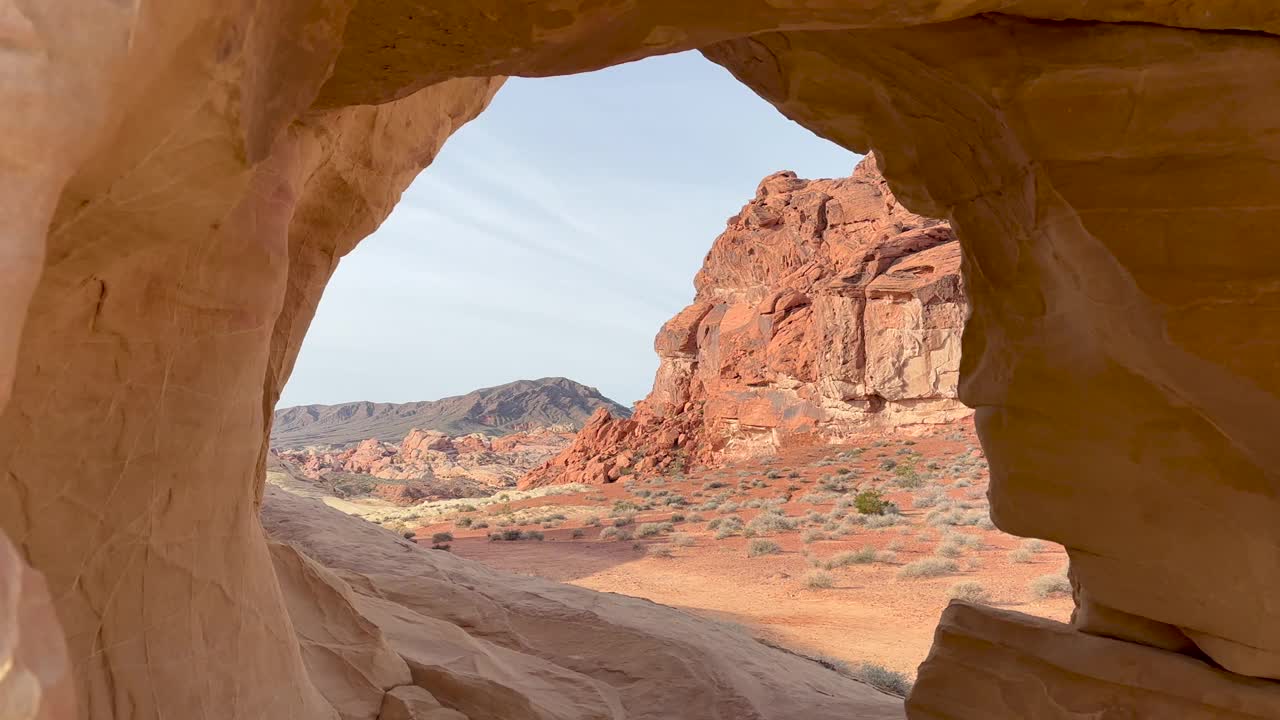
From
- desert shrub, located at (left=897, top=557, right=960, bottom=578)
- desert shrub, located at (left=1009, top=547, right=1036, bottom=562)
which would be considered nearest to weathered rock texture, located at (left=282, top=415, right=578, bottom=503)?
desert shrub, located at (left=897, top=557, right=960, bottom=578)

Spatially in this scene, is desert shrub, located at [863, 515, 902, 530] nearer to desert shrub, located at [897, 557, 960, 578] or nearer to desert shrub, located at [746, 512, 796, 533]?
desert shrub, located at [746, 512, 796, 533]

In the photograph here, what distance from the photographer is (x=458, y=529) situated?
21156mm

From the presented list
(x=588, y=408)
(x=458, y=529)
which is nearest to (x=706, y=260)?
(x=458, y=529)

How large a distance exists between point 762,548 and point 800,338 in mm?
24688

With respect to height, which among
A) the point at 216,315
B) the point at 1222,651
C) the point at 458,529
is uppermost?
the point at 216,315

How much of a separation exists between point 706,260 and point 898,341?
18.0 meters

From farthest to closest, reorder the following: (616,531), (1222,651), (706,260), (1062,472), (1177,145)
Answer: (706,260), (616,531), (1062,472), (1222,651), (1177,145)

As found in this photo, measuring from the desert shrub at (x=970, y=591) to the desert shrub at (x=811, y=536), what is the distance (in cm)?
448

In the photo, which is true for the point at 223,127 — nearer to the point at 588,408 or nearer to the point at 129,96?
the point at 129,96

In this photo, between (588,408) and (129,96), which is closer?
(129,96)

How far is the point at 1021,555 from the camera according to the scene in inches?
477

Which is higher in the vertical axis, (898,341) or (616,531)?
(898,341)

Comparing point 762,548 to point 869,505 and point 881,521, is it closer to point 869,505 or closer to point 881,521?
point 881,521

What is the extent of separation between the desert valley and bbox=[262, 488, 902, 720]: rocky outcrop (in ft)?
7.14
